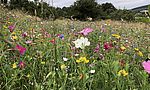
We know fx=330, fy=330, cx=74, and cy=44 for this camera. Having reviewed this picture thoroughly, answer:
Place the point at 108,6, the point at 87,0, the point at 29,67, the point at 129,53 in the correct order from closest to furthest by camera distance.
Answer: the point at 29,67 < the point at 129,53 < the point at 87,0 < the point at 108,6

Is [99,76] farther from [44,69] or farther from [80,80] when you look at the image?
[44,69]

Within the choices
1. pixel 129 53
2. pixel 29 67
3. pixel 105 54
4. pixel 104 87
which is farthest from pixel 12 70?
pixel 129 53

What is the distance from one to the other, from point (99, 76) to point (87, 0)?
25916 mm

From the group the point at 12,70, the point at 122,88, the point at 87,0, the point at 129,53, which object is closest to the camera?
the point at 122,88

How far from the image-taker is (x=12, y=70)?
1.81 meters

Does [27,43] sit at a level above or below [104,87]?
above

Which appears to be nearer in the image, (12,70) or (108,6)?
(12,70)

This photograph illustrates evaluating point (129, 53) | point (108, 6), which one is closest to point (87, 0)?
point (108, 6)

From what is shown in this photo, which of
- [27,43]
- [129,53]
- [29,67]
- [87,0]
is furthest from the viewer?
[87,0]

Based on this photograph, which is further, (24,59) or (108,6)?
(108,6)

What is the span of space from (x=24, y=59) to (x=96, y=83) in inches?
19.2

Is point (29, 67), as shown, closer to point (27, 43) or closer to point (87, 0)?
point (27, 43)

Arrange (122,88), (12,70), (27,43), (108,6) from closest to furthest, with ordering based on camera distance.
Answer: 1. (122,88)
2. (12,70)
3. (27,43)
4. (108,6)

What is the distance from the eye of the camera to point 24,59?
1.98 metres
